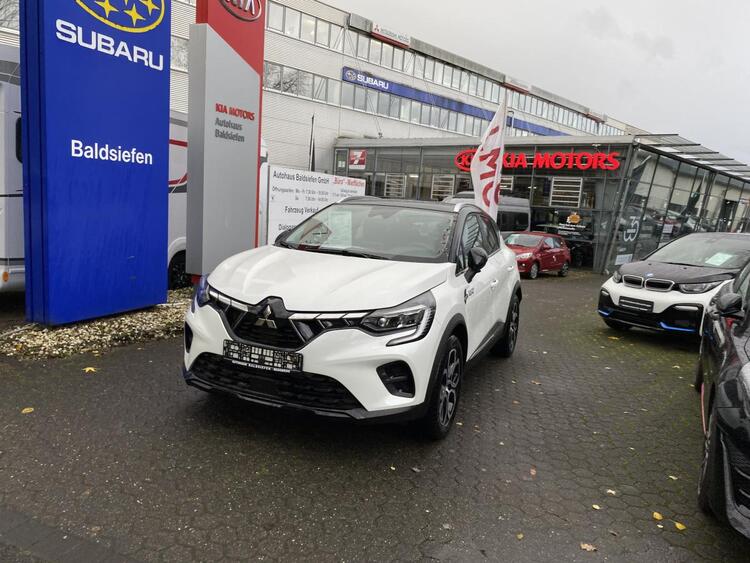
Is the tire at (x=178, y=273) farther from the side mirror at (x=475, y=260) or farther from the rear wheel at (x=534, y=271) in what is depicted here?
the rear wheel at (x=534, y=271)

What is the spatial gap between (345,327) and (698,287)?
6.17 m

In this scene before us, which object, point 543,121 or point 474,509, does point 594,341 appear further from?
point 543,121

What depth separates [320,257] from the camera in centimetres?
426

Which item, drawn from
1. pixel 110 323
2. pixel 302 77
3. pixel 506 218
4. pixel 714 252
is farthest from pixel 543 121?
pixel 110 323

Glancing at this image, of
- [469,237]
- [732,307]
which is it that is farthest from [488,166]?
[732,307]

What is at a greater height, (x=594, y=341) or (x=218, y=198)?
(x=218, y=198)

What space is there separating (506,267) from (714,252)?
4.61 meters

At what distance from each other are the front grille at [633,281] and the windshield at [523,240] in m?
8.93

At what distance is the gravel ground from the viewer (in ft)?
17.3

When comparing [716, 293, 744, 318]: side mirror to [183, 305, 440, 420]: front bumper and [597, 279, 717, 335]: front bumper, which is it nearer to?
[183, 305, 440, 420]: front bumper

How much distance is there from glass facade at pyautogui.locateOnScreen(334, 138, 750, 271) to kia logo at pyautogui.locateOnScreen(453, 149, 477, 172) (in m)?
0.27

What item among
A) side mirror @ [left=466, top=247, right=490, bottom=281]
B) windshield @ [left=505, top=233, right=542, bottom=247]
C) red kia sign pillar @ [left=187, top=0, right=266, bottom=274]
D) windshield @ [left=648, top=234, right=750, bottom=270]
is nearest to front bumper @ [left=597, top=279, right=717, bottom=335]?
windshield @ [left=648, top=234, right=750, bottom=270]

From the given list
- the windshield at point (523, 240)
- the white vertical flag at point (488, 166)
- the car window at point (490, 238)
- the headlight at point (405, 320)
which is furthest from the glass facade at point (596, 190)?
the headlight at point (405, 320)

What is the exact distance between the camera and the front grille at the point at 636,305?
7.66 m
